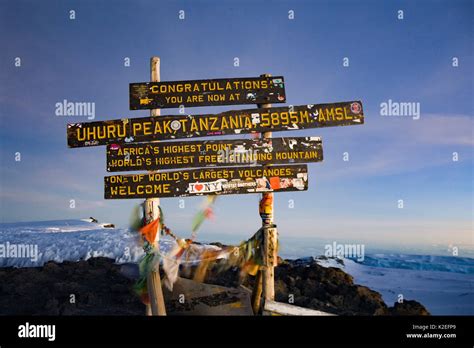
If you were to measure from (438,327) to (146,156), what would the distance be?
5.82 meters

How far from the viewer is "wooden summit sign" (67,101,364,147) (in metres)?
7.02

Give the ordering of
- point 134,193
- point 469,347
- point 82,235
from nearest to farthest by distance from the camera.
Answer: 1. point 469,347
2. point 134,193
3. point 82,235

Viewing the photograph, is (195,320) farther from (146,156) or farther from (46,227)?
(46,227)

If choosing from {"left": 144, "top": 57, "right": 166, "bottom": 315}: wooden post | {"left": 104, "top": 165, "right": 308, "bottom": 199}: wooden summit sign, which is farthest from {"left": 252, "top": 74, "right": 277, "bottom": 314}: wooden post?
{"left": 144, "top": 57, "right": 166, "bottom": 315}: wooden post

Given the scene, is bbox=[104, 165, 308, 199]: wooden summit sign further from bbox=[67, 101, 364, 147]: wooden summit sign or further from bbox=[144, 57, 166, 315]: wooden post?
bbox=[67, 101, 364, 147]: wooden summit sign

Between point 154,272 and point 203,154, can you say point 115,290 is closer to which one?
point 154,272

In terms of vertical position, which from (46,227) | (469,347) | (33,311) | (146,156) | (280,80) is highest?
(280,80)

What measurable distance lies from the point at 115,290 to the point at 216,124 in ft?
18.9

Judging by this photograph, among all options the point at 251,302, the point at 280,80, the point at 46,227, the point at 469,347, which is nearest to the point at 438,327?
the point at 469,347

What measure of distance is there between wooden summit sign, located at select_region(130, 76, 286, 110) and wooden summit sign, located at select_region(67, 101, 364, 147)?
28 cm

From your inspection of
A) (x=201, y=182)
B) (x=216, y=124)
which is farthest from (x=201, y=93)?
(x=201, y=182)

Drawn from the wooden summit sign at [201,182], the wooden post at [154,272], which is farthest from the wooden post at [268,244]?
the wooden post at [154,272]

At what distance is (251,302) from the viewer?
7.59 meters

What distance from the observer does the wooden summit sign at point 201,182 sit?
697cm
